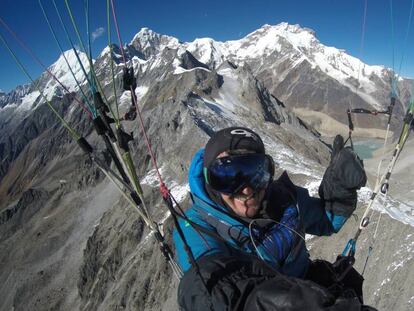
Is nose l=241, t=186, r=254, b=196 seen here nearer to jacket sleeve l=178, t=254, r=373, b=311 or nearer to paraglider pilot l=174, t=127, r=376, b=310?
paraglider pilot l=174, t=127, r=376, b=310

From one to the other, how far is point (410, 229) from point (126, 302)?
24.7 meters

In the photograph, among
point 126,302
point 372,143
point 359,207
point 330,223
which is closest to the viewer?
point 330,223

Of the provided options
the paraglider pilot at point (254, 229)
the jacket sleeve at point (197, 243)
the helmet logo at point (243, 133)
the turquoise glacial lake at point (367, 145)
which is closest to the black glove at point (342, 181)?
the paraglider pilot at point (254, 229)

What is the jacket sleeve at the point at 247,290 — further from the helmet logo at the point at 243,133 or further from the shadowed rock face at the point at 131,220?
the shadowed rock face at the point at 131,220

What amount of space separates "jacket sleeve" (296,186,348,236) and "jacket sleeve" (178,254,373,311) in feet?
5.65

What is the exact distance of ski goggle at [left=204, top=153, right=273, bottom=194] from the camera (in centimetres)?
354

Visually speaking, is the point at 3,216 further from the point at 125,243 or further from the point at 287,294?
the point at 287,294

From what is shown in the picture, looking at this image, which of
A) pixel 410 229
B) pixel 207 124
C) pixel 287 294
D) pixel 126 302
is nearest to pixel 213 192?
pixel 287 294

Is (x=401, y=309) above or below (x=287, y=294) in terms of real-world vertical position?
below

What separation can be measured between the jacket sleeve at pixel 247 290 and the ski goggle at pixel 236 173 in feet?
2.85

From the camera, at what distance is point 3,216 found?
92.9m

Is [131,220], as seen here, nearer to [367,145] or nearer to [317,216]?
[317,216]

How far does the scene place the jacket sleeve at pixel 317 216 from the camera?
433 centimetres

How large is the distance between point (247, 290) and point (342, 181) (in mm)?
2259
